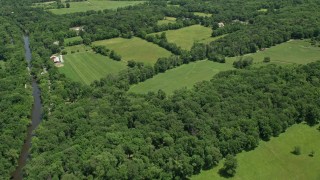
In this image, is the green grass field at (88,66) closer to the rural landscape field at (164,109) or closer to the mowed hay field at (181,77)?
the rural landscape field at (164,109)

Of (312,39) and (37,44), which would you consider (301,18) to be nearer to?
(312,39)

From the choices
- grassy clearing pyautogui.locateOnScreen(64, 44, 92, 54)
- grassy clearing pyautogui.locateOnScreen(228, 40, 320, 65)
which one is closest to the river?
grassy clearing pyautogui.locateOnScreen(64, 44, 92, 54)

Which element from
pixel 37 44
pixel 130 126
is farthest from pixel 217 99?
pixel 37 44

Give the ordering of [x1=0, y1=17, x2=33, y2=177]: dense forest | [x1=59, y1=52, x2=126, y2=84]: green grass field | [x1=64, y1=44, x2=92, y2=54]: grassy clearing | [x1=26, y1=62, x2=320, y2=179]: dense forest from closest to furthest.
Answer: [x1=26, y1=62, x2=320, y2=179]: dense forest < [x1=0, y1=17, x2=33, y2=177]: dense forest < [x1=59, y1=52, x2=126, y2=84]: green grass field < [x1=64, y1=44, x2=92, y2=54]: grassy clearing

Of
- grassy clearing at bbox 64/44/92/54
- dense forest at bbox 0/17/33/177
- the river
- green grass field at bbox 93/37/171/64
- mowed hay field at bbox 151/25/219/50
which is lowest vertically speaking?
the river

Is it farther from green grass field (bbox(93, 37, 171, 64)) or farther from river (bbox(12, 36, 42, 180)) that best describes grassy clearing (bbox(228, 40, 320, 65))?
river (bbox(12, 36, 42, 180))

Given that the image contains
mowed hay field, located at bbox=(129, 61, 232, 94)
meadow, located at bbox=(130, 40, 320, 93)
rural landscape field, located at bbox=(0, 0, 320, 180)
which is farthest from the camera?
meadow, located at bbox=(130, 40, 320, 93)

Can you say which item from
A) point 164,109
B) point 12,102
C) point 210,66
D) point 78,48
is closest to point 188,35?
point 210,66
